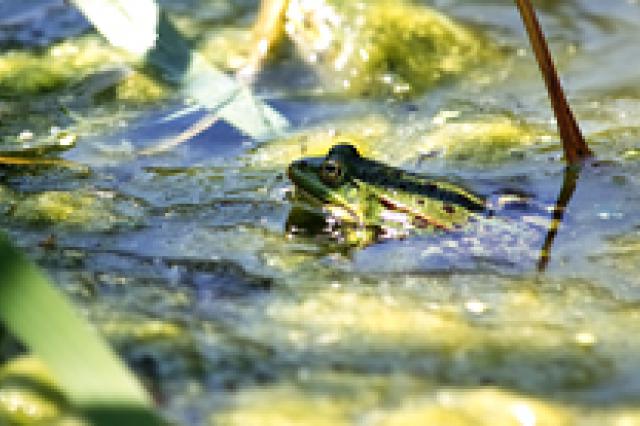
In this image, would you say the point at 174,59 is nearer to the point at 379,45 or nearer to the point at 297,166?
the point at 297,166

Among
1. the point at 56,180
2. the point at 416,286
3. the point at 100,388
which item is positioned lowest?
the point at 100,388

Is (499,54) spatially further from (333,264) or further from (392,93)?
(333,264)

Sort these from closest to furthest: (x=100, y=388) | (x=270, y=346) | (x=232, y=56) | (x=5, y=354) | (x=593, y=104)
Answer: (x=100, y=388) < (x=5, y=354) < (x=270, y=346) < (x=593, y=104) < (x=232, y=56)

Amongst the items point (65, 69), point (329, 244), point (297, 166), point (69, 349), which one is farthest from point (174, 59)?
point (69, 349)

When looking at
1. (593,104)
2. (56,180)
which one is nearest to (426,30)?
(593,104)

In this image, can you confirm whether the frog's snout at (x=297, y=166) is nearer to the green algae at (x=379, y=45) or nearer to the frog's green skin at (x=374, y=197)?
the frog's green skin at (x=374, y=197)

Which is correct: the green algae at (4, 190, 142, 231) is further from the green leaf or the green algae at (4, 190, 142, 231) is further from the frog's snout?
the green leaf

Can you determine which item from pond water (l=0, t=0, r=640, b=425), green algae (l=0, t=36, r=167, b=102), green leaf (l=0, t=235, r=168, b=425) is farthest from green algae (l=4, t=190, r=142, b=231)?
green leaf (l=0, t=235, r=168, b=425)
